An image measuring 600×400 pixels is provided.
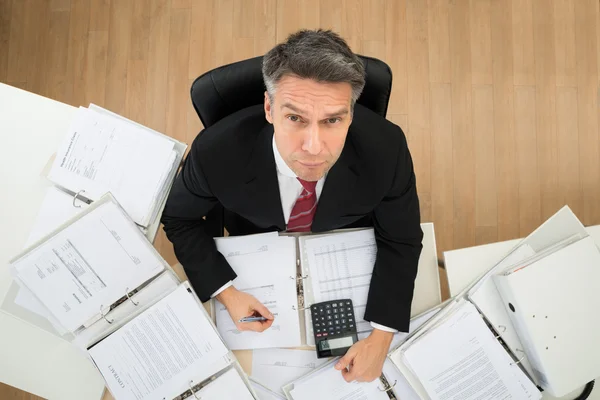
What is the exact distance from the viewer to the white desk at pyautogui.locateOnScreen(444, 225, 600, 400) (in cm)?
149

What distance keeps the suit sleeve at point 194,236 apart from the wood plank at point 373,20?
1403 millimetres

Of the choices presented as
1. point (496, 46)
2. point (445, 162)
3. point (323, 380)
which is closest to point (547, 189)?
point (445, 162)

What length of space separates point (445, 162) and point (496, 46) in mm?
650

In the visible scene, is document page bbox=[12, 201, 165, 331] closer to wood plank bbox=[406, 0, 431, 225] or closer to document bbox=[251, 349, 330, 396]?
document bbox=[251, 349, 330, 396]

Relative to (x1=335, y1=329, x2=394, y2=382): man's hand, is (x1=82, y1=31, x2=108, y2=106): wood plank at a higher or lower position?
higher

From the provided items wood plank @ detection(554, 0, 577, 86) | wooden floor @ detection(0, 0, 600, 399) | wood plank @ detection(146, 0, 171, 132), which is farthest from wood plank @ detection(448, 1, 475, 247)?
wood plank @ detection(146, 0, 171, 132)

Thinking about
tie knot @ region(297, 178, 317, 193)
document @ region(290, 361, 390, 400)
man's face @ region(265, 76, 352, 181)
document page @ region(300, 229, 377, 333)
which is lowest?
document @ region(290, 361, 390, 400)

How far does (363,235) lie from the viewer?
1.45m

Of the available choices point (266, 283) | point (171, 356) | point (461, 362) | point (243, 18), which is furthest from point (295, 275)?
point (243, 18)

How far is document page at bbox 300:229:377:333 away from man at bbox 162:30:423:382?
40 millimetres

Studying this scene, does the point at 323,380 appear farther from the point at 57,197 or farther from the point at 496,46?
the point at 496,46

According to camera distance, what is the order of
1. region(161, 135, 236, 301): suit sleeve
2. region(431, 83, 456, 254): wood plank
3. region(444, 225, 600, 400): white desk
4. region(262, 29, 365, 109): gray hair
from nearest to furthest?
region(262, 29, 365, 109): gray hair
region(161, 135, 236, 301): suit sleeve
region(444, 225, 600, 400): white desk
region(431, 83, 456, 254): wood plank

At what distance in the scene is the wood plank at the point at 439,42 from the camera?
236cm

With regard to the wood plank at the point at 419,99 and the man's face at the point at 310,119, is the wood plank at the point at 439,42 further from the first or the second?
the man's face at the point at 310,119
